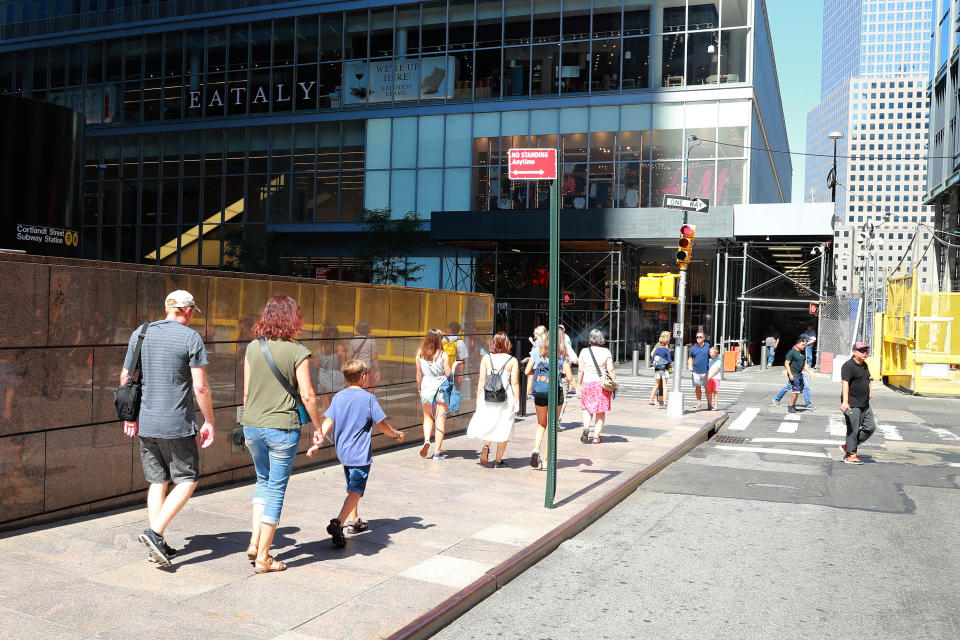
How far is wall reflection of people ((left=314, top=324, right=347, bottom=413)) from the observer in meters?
9.68

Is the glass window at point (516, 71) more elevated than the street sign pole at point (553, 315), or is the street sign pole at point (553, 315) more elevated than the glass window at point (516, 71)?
the glass window at point (516, 71)

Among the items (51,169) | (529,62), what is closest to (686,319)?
(529,62)

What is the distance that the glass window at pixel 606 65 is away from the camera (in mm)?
35312

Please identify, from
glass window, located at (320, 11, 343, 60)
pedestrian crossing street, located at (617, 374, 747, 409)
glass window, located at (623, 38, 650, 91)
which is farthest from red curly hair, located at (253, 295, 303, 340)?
glass window, located at (320, 11, 343, 60)

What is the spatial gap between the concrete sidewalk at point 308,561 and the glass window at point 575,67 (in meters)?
29.0

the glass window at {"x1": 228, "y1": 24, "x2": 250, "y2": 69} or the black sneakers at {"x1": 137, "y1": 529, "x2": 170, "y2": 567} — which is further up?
the glass window at {"x1": 228, "y1": 24, "x2": 250, "y2": 69}

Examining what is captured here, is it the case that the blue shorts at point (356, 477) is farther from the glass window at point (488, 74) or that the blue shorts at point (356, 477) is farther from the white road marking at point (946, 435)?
the glass window at point (488, 74)

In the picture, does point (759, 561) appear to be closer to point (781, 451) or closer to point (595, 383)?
point (595, 383)

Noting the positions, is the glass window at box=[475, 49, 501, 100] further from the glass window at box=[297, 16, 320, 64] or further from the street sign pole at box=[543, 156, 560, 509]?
the street sign pole at box=[543, 156, 560, 509]

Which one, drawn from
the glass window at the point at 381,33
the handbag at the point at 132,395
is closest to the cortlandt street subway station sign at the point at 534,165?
the handbag at the point at 132,395

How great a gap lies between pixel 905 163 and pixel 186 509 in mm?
216019

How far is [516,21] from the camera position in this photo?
3706 centimetres

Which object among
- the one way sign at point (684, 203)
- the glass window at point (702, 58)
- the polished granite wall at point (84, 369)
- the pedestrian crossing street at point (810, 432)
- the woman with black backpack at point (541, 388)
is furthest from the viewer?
the glass window at point (702, 58)

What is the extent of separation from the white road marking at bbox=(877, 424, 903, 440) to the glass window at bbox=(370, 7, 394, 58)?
2949 centimetres
